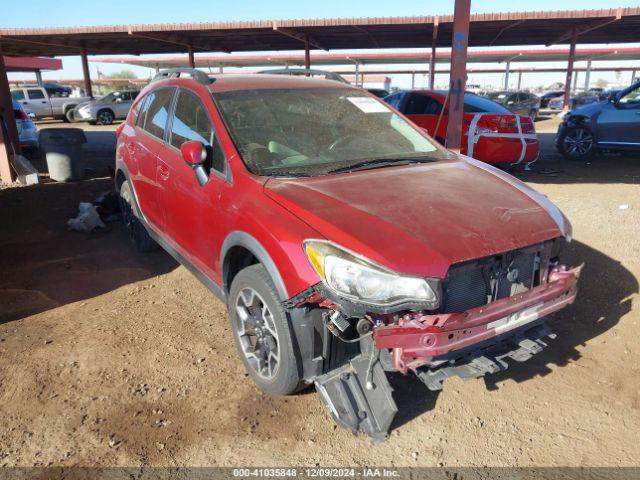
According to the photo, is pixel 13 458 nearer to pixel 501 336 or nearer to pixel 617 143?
pixel 501 336

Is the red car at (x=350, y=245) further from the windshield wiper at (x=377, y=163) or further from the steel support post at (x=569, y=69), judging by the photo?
the steel support post at (x=569, y=69)

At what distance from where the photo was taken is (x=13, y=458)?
2.44 m

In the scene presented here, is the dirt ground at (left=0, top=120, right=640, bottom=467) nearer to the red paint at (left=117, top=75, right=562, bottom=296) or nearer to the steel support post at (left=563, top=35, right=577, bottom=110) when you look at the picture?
the red paint at (left=117, top=75, right=562, bottom=296)

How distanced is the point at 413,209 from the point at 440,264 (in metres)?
0.46

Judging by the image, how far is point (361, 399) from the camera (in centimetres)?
248

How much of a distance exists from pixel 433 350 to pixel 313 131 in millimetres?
1837

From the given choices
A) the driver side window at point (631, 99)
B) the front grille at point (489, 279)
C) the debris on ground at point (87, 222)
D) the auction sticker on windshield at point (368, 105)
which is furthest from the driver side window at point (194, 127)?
the driver side window at point (631, 99)

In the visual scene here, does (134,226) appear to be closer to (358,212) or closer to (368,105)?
(368,105)

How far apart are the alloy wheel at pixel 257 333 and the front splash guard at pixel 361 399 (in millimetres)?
366

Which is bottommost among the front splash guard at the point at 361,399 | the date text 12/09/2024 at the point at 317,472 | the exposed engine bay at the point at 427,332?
the date text 12/09/2024 at the point at 317,472

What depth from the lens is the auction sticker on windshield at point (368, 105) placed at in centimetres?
385

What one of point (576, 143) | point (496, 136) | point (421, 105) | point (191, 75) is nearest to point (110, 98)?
point (421, 105)

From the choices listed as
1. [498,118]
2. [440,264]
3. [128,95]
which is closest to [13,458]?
[440,264]

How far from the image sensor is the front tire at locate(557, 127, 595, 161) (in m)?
10.6
